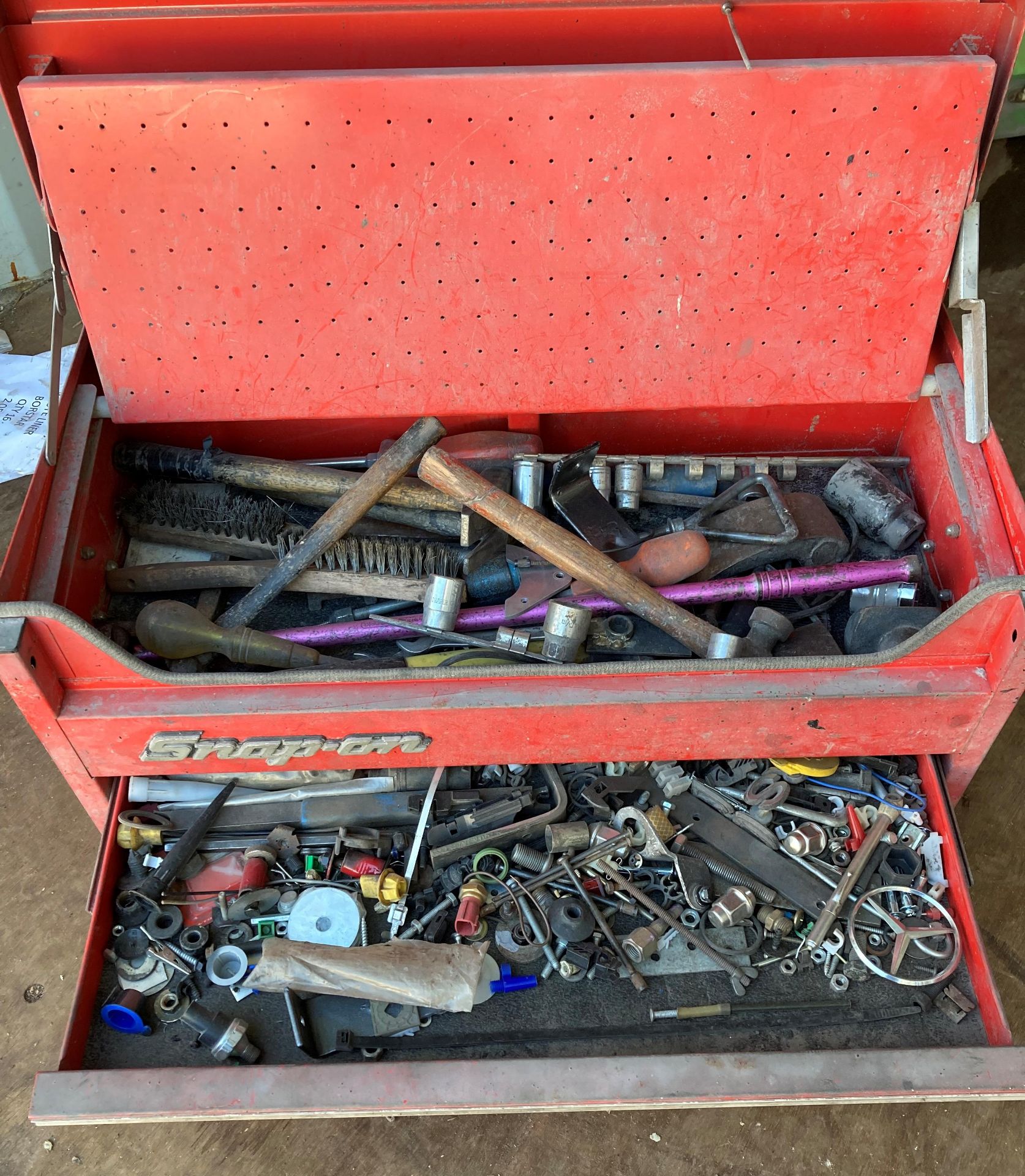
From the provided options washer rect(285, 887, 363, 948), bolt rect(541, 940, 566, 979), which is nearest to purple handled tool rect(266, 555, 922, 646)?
washer rect(285, 887, 363, 948)

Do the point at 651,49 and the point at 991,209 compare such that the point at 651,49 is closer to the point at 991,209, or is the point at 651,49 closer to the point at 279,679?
the point at 279,679

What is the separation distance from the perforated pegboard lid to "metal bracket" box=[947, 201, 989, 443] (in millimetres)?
48

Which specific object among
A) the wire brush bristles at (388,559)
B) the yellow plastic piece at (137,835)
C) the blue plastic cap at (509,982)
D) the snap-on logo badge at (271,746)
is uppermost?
the wire brush bristles at (388,559)

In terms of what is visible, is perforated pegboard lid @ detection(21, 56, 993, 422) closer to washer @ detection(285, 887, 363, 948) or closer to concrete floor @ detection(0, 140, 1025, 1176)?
washer @ detection(285, 887, 363, 948)

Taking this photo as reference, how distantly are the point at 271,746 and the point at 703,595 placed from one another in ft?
3.10

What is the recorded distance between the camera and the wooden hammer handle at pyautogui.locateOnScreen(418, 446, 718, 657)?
6.34 ft

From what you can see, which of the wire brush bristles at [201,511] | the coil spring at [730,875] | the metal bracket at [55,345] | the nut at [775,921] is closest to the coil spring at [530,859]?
the coil spring at [730,875]

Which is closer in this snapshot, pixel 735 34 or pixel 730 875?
pixel 735 34

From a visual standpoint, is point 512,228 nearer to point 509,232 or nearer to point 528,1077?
point 509,232

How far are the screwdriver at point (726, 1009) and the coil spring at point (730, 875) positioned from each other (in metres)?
0.20

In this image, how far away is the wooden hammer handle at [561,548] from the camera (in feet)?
6.34

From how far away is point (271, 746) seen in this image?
6.15 ft

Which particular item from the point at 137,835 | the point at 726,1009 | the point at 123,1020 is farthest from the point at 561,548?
the point at 123,1020

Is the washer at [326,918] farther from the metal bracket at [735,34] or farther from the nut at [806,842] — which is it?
the metal bracket at [735,34]
